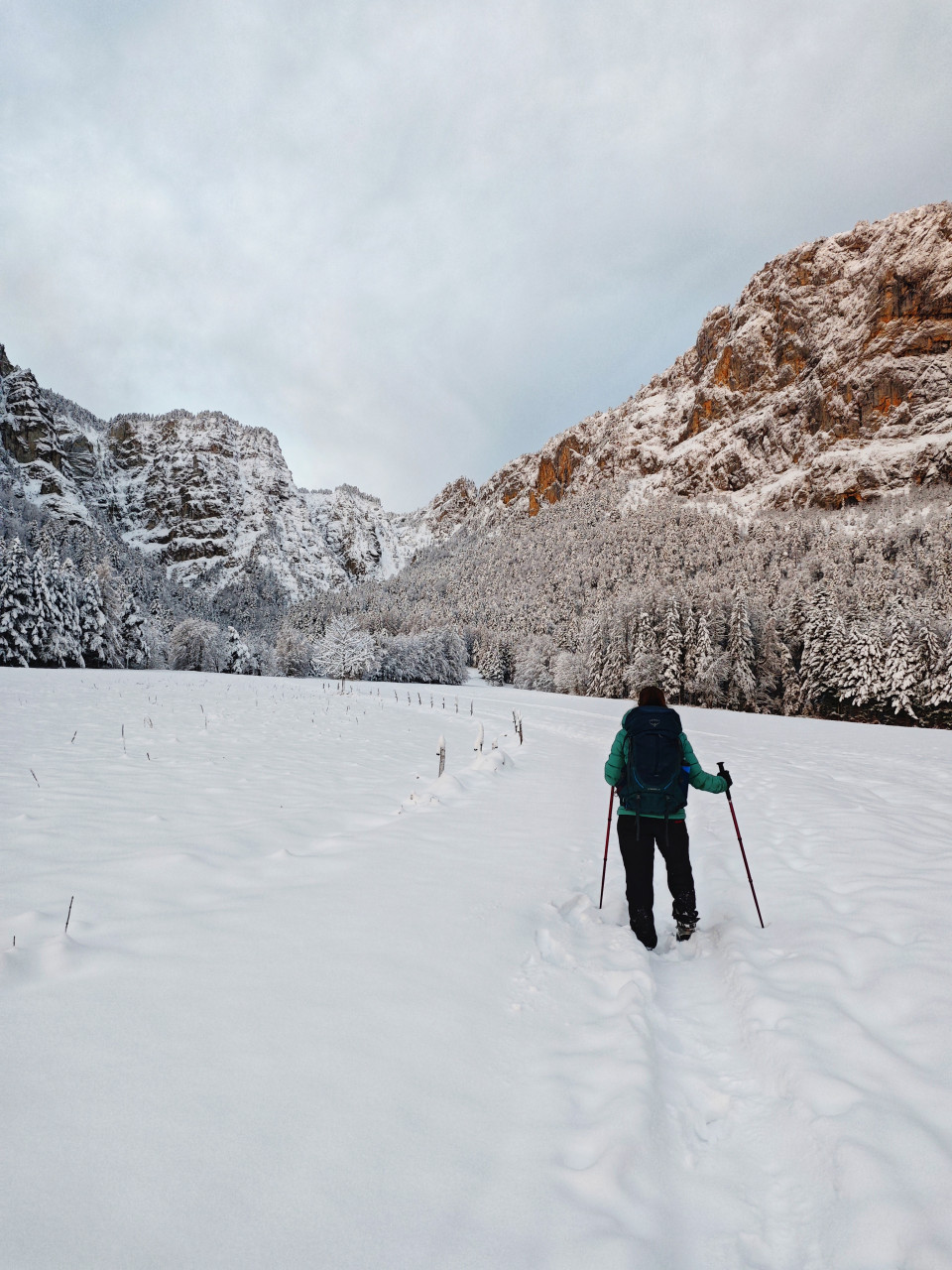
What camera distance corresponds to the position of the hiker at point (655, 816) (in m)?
5.00

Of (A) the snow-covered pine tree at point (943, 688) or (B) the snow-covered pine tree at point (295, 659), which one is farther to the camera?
(B) the snow-covered pine tree at point (295, 659)

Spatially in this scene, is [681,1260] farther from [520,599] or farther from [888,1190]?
[520,599]

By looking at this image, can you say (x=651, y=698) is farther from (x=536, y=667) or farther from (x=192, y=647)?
(x=536, y=667)

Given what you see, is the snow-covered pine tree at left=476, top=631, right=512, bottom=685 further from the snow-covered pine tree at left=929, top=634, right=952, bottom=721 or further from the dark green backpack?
the dark green backpack

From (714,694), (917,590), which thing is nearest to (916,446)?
(917,590)

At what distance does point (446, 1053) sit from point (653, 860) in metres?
2.74

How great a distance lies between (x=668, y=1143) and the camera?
2.62 metres

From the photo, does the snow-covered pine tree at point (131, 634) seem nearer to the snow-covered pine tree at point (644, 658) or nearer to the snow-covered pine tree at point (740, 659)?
the snow-covered pine tree at point (644, 658)

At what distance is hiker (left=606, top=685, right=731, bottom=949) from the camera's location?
5.00m

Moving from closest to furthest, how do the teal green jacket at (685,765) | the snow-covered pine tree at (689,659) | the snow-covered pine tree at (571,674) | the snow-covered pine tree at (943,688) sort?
1. the teal green jacket at (685,765)
2. the snow-covered pine tree at (943,688)
3. the snow-covered pine tree at (689,659)
4. the snow-covered pine tree at (571,674)

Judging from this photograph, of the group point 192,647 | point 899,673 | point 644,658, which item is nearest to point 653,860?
point 899,673

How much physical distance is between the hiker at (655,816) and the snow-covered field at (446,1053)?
1.26 feet

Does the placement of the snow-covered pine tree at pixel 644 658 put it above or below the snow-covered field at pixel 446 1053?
above

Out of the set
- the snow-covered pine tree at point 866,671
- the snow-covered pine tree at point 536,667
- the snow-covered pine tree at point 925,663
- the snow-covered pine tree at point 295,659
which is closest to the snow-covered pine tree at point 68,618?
the snow-covered pine tree at point 295,659
